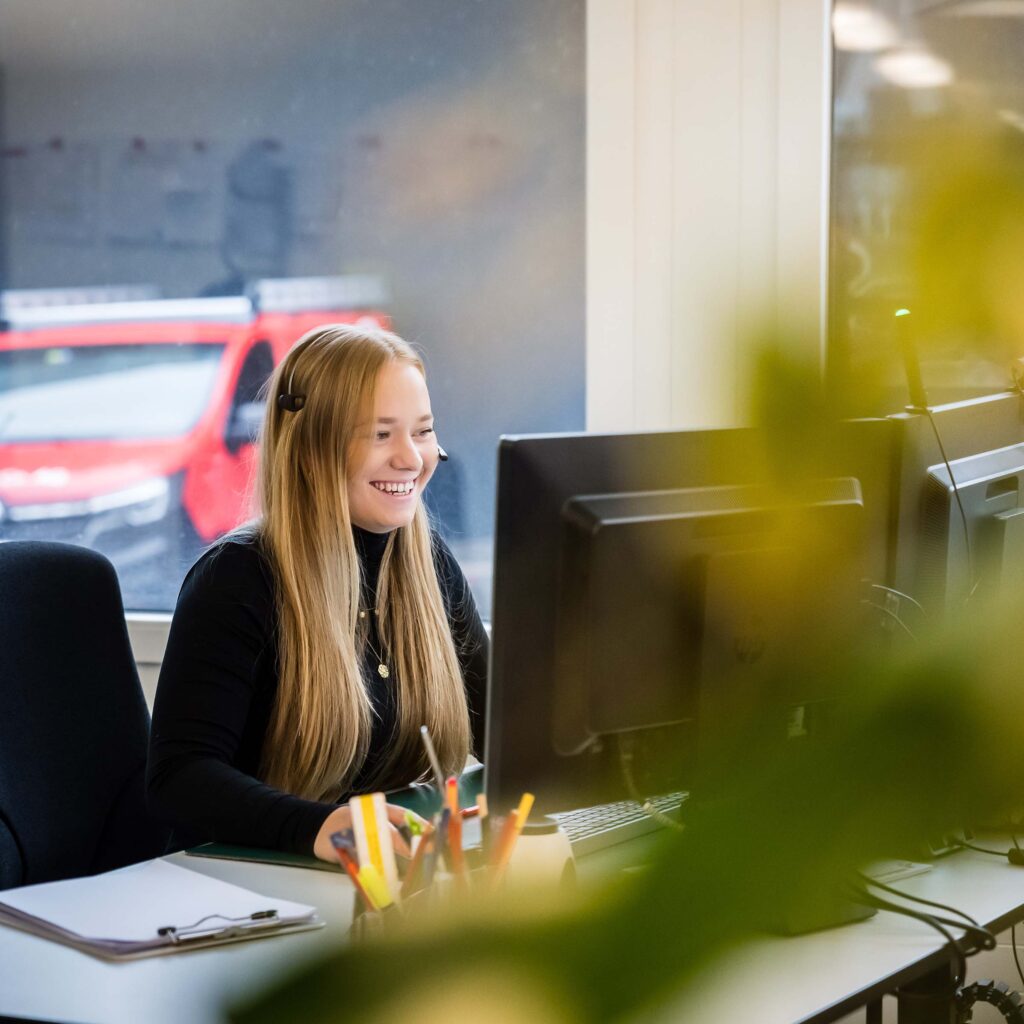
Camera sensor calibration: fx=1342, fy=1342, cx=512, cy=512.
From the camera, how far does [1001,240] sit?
0.21 meters

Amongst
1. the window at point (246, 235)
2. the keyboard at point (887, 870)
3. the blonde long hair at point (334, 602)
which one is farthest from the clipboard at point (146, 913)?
the window at point (246, 235)

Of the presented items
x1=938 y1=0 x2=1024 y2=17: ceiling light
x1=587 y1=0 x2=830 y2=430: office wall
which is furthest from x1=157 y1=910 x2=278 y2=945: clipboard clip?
x1=587 y1=0 x2=830 y2=430: office wall

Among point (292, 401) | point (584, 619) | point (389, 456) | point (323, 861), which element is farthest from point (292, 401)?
point (584, 619)

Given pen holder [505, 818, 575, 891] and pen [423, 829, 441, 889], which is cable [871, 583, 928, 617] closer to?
pen holder [505, 818, 575, 891]

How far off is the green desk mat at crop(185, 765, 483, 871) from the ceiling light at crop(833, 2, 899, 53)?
153 cm

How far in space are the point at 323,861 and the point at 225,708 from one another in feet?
1.07

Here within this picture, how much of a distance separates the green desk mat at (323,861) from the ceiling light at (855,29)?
1.53 m

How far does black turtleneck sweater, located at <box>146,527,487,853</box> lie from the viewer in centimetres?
150

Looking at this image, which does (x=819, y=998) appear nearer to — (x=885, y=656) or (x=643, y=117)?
(x=885, y=656)

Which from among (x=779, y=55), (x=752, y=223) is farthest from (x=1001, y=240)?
(x=779, y=55)

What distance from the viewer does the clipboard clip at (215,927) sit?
1143 mm

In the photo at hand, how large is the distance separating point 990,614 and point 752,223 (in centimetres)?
8

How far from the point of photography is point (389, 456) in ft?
6.06

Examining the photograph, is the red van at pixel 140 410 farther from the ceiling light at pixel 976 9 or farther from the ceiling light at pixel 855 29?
the ceiling light at pixel 976 9
